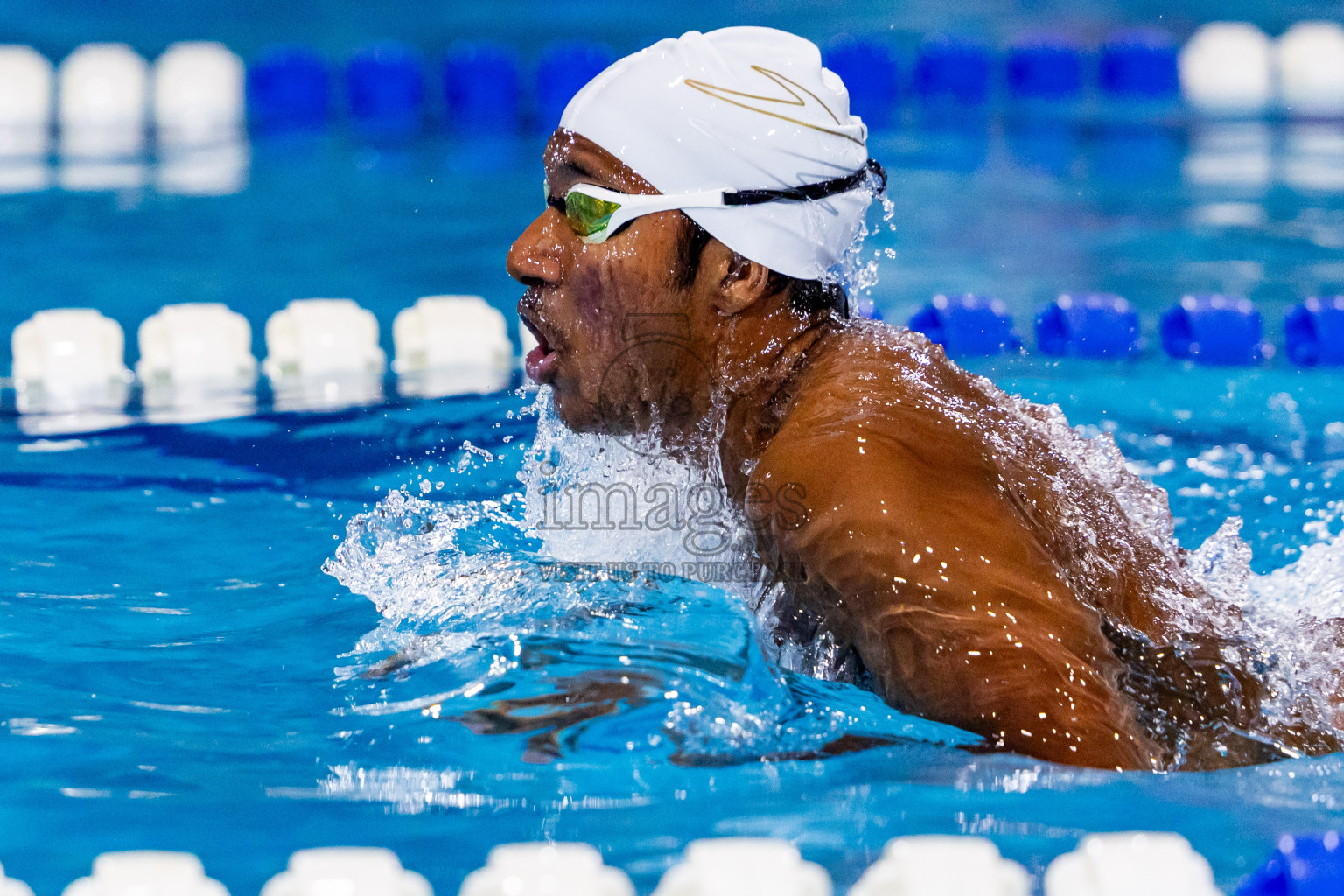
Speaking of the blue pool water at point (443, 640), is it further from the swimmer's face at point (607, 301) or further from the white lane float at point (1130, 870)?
the swimmer's face at point (607, 301)

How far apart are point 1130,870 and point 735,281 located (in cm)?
94

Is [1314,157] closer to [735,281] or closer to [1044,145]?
[1044,145]

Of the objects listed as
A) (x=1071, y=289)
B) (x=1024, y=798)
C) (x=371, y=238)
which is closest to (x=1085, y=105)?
(x=1071, y=289)

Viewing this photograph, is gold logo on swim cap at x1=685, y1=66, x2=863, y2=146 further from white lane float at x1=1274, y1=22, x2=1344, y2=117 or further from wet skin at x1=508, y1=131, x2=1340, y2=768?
white lane float at x1=1274, y1=22, x2=1344, y2=117

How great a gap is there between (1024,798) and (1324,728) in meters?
0.55

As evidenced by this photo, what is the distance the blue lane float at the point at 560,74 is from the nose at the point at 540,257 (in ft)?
18.5

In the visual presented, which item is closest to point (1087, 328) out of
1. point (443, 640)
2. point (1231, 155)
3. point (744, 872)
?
point (443, 640)

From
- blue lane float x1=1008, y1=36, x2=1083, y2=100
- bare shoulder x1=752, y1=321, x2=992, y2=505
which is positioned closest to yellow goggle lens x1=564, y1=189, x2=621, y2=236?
bare shoulder x1=752, y1=321, x2=992, y2=505

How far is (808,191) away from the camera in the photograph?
2139 millimetres

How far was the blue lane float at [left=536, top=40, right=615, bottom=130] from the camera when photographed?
7.58 meters

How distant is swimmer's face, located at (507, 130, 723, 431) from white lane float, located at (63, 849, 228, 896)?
858 mm

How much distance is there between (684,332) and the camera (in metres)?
2.04

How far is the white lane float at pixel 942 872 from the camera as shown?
1478mm

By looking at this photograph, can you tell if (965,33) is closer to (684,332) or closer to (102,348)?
(102,348)
